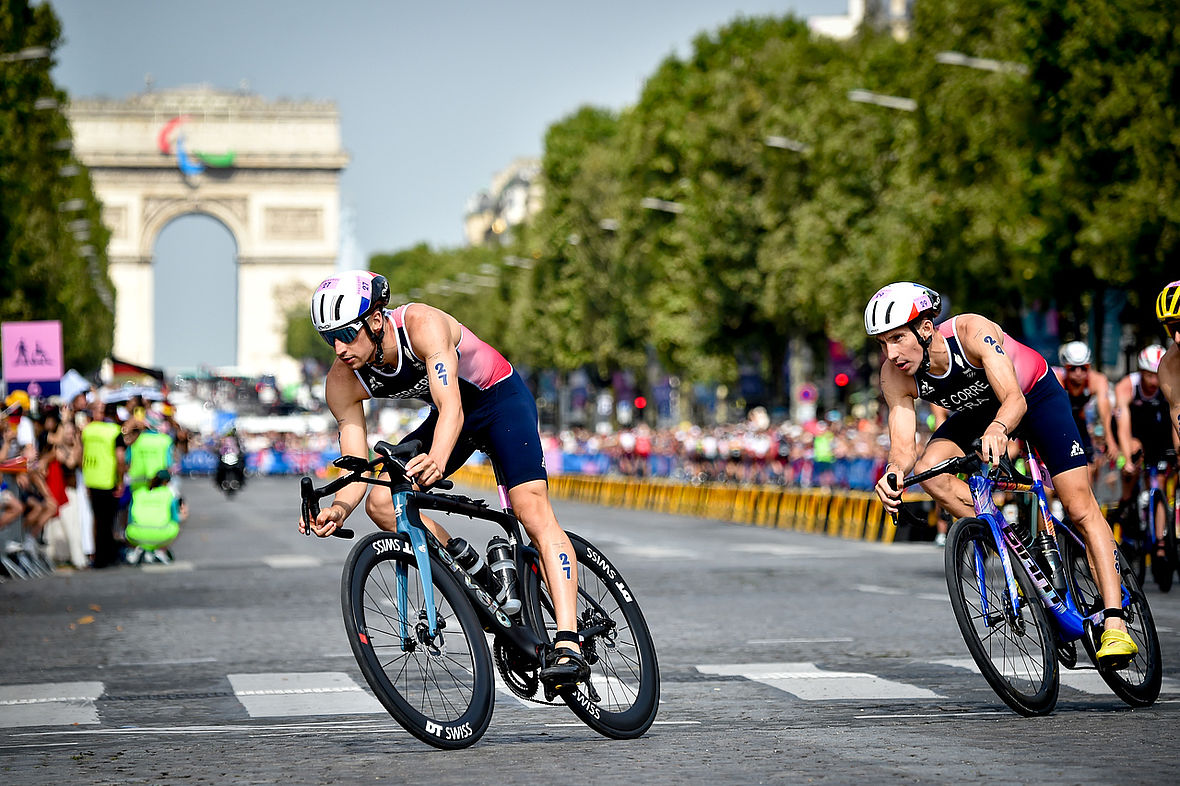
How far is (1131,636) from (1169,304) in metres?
2.11

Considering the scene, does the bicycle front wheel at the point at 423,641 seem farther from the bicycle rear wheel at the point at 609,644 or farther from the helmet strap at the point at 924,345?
the helmet strap at the point at 924,345

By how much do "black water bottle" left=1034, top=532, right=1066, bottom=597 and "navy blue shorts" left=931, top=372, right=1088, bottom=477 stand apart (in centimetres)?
30

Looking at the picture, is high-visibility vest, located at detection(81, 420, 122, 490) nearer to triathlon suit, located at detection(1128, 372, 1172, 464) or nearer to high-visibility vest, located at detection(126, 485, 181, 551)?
high-visibility vest, located at detection(126, 485, 181, 551)

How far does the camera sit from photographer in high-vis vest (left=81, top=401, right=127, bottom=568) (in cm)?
2223

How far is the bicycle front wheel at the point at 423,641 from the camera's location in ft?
23.6

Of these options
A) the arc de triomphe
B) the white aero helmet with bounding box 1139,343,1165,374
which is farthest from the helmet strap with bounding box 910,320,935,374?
the arc de triomphe

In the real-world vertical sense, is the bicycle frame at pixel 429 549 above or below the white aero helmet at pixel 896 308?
below

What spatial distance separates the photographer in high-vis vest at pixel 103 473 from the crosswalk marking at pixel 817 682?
1263 cm

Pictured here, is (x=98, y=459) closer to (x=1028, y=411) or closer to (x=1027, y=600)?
(x=1028, y=411)

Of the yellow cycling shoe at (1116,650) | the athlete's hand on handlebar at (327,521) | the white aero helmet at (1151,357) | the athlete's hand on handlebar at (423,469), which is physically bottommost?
the yellow cycling shoe at (1116,650)

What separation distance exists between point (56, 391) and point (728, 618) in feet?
69.8

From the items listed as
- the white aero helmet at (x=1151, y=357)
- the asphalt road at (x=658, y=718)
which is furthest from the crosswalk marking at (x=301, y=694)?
the white aero helmet at (x=1151, y=357)

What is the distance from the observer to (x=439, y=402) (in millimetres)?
7348

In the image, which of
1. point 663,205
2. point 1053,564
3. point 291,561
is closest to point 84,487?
point 291,561
